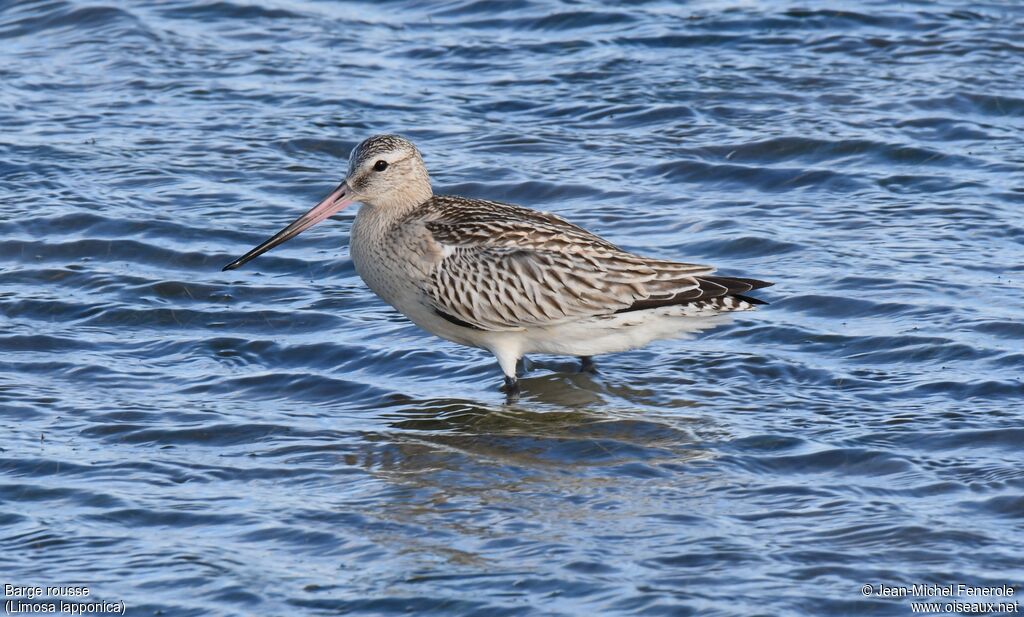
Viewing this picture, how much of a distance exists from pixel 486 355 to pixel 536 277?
115 centimetres

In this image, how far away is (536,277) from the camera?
9.89 metres

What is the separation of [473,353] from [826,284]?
8.15 ft

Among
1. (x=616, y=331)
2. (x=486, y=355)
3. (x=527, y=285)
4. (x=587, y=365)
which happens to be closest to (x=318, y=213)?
(x=486, y=355)

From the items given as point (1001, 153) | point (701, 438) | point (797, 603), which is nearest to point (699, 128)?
point (1001, 153)

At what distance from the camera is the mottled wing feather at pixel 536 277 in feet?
32.1

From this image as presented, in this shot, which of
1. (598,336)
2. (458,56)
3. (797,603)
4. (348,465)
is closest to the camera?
(797,603)

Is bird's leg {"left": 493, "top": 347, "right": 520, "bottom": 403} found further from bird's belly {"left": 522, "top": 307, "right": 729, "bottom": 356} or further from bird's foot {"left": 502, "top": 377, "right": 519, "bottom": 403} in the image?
bird's belly {"left": 522, "top": 307, "right": 729, "bottom": 356}

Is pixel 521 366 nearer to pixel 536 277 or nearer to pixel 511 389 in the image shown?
pixel 511 389

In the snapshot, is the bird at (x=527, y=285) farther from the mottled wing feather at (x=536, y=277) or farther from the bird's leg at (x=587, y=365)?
the bird's leg at (x=587, y=365)

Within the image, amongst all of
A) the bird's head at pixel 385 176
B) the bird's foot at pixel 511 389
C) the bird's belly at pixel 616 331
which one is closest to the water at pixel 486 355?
the bird's foot at pixel 511 389

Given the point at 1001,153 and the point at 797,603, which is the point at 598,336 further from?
the point at 1001,153

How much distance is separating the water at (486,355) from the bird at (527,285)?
0.37 m

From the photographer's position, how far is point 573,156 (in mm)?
13820

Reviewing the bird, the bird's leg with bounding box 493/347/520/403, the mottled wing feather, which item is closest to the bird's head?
the bird
